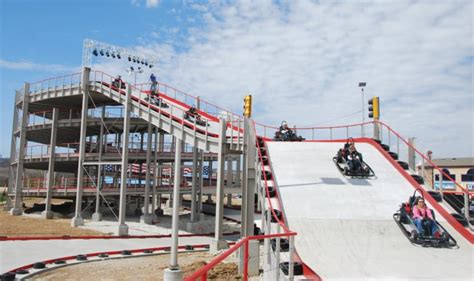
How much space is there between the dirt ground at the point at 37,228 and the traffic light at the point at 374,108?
59.1 feet

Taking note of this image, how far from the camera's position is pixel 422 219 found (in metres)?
11.7

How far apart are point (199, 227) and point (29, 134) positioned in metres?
21.1

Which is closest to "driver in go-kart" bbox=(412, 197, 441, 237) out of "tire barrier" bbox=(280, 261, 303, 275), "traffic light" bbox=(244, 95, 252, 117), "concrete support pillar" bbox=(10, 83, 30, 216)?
"tire barrier" bbox=(280, 261, 303, 275)

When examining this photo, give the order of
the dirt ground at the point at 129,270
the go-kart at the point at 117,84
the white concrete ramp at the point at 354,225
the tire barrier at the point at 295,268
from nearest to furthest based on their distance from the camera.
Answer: the tire barrier at the point at 295,268 → the white concrete ramp at the point at 354,225 → the dirt ground at the point at 129,270 → the go-kart at the point at 117,84

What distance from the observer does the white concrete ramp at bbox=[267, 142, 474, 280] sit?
9.42 metres

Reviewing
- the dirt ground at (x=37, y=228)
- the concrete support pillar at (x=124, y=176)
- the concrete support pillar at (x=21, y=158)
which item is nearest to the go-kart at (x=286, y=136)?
the concrete support pillar at (x=124, y=176)

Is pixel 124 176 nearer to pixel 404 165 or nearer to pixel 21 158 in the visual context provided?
pixel 21 158

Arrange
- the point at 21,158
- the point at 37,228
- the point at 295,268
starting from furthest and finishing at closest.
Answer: the point at 21,158 < the point at 37,228 < the point at 295,268

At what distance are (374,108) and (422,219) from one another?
391 inches

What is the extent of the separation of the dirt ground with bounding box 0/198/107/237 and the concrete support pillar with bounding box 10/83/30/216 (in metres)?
3.31

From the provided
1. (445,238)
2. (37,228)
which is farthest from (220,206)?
(37,228)

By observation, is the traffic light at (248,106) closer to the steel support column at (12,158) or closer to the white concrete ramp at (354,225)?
the white concrete ramp at (354,225)

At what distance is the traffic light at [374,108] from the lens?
2049cm

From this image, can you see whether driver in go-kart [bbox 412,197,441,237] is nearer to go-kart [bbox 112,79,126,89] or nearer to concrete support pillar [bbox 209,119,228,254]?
concrete support pillar [bbox 209,119,228,254]
